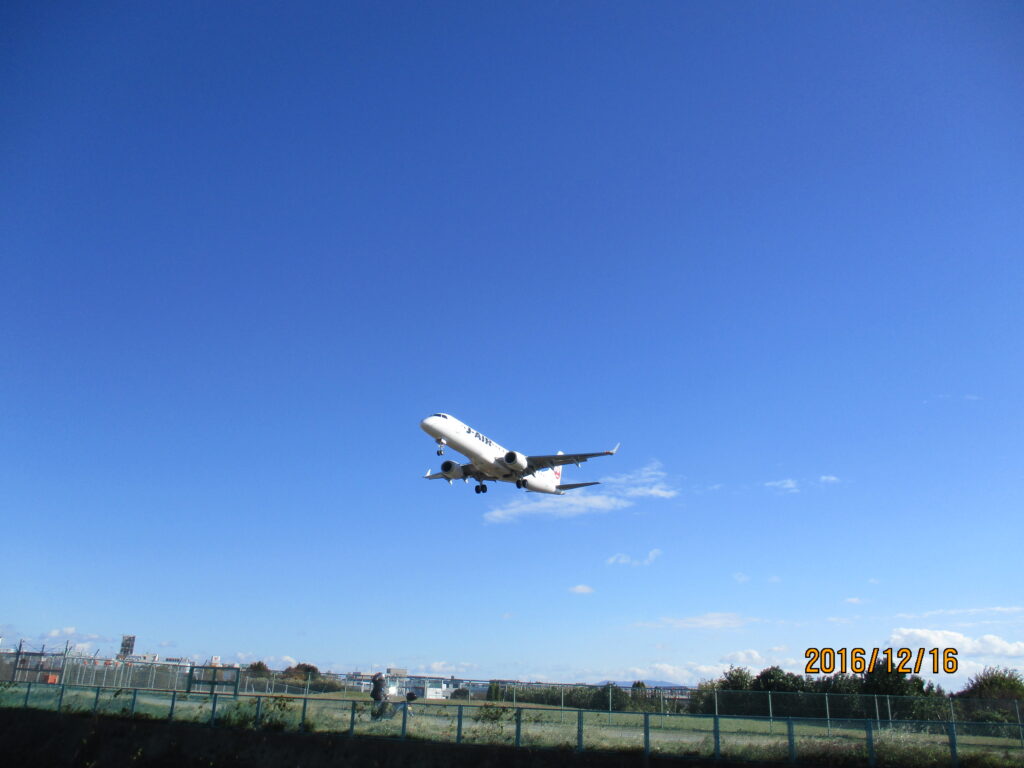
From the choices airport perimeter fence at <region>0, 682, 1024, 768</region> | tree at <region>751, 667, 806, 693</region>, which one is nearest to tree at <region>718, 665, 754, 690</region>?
tree at <region>751, 667, 806, 693</region>

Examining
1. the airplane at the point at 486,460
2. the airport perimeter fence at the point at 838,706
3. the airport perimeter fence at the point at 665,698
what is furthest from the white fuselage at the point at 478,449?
the airport perimeter fence at the point at 838,706

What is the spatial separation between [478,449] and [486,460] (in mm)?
1211

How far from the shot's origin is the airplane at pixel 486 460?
45.9 meters

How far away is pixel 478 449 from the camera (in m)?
47.4

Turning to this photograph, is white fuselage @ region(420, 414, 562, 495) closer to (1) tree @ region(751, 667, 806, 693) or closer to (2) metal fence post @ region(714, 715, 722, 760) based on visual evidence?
(1) tree @ region(751, 667, 806, 693)

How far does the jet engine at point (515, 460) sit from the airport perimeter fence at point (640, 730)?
80.3 feet

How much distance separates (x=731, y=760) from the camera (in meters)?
18.5

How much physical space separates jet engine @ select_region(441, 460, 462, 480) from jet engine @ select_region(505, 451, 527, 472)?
5.19m

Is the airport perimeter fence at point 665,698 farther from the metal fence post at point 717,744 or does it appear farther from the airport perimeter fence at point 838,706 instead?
the metal fence post at point 717,744

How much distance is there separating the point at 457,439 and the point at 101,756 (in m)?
25.4

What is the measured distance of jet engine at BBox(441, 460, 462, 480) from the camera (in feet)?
168

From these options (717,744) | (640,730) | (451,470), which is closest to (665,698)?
(640,730)

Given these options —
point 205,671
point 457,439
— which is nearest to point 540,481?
Answer: point 457,439

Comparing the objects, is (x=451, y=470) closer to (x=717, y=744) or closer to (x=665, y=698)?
(x=665, y=698)
